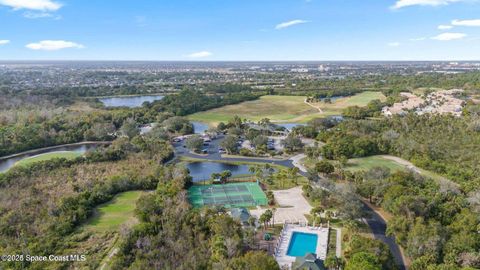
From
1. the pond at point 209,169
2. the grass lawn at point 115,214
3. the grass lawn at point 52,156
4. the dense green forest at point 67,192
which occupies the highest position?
the dense green forest at point 67,192

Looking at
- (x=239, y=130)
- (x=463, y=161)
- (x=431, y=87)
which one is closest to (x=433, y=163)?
(x=463, y=161)

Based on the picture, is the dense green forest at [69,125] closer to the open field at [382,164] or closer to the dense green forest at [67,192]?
the dense green forest at [67,192]

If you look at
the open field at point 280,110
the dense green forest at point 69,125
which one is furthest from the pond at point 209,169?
the open field at point 280,110

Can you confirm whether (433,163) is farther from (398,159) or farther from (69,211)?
(69,211)

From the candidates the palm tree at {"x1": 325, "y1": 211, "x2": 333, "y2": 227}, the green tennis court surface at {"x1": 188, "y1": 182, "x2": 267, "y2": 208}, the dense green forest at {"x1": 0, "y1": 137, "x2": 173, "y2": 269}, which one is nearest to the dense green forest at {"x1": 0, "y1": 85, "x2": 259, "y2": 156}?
the dense green forest at {"x1": 0, "y1": 137, "x2": 173, "y2": 269}

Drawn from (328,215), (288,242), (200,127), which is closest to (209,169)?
(328,215)

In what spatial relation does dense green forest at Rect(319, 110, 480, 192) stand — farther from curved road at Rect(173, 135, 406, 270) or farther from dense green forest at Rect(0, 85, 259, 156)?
dense green forest at Rect(0, 85, 259, 156)
